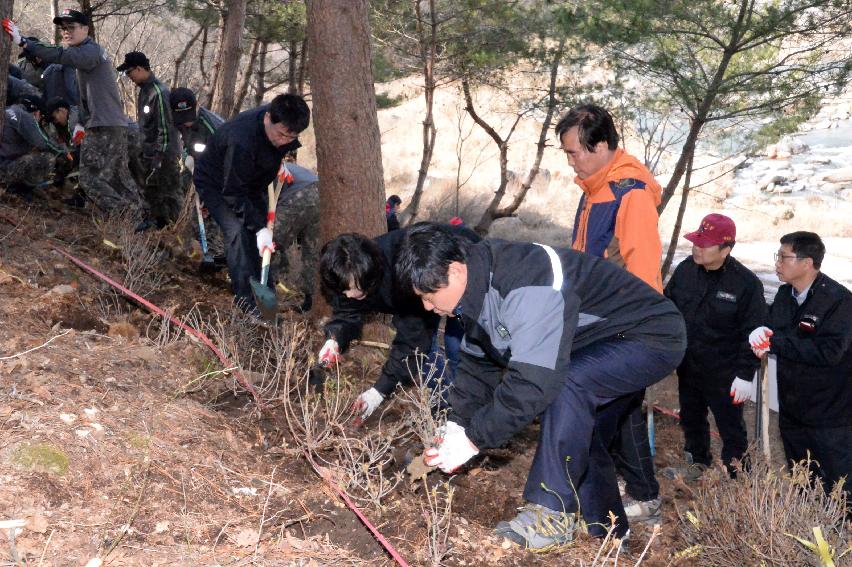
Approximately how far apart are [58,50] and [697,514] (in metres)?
5.50

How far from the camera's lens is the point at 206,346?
13.5 feet

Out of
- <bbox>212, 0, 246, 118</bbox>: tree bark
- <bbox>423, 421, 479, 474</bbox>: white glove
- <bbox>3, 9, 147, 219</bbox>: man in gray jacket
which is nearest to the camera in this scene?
<bbox>423, 421, 479, 474</bbox>: white glove

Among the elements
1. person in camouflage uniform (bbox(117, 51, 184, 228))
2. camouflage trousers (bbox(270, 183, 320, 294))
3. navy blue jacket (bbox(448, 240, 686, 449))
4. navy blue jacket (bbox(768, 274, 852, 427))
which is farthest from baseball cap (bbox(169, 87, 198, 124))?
navy blue jacket (bbox(768, 274, 852, 427))

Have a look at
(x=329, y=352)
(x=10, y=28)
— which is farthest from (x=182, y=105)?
(x=329, y=352)

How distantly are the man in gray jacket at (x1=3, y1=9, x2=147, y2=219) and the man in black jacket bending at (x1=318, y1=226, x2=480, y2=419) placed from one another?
3.15 m

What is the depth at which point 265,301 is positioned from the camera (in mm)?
4699

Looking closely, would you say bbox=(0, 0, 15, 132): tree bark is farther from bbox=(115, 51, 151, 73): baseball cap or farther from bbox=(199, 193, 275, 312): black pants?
bbox=(199, 193, 275, 312): black pants

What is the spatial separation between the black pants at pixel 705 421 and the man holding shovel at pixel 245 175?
2.61 metres

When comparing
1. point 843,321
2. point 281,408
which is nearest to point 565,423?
point 281,408

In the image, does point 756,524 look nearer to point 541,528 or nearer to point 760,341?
point 541,528

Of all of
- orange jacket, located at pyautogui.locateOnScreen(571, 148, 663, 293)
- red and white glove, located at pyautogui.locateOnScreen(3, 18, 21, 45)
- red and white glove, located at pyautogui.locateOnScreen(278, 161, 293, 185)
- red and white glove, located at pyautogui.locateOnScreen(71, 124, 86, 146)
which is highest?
red and white glove, located at pyautogui.locateOnScreen(3, 18, 21, 45)

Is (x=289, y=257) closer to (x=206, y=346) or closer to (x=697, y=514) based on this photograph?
(x=206, y=346)

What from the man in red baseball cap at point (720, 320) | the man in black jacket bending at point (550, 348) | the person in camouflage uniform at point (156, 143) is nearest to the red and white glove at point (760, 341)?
the man in red baseball cap at point (720, 320)

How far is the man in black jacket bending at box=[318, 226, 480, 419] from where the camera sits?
3.25m
